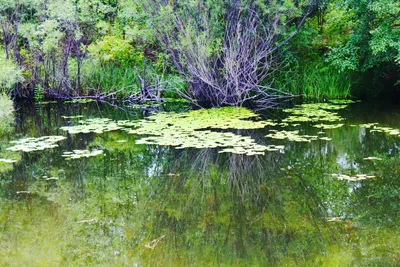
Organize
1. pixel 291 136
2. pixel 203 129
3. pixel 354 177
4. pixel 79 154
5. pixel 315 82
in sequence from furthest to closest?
pixel 315 82 < pixel 203 129 < pixel 291 136 < pixel 79 154 < pixel 354 177

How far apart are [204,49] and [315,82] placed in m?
3.66

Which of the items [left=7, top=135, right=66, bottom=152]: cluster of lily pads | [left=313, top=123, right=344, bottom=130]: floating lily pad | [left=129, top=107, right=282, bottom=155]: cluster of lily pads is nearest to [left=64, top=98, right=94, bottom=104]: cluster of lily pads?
[left=129, top=107, right=282, bottom=155]: cluster of lily pads

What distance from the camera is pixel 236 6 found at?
398 inches

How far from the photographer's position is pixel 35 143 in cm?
758

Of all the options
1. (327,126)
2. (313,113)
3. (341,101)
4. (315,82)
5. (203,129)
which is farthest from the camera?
(315,82)

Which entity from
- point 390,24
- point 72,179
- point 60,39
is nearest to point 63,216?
point 72,179

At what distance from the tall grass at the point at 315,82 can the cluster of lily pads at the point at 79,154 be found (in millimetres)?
6375

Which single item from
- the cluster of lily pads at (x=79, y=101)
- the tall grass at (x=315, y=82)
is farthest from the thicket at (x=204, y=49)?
the cluster of lily pads at (x=79, y=101)

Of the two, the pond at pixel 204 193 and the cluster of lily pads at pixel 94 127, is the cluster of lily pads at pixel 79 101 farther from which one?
the pond at pixel 204 193

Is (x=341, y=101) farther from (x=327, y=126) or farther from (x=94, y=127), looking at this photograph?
(x=94, y=127)

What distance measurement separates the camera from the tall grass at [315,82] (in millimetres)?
11836

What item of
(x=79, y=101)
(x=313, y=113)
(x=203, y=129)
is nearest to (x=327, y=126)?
(x=313, y=113)

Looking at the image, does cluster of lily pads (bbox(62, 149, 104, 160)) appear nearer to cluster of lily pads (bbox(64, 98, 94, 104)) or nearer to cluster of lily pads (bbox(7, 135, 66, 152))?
cluster of lily pads (bbox(7, 135, 66, 152))

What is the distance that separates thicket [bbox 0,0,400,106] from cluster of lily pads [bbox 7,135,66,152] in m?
3.18
